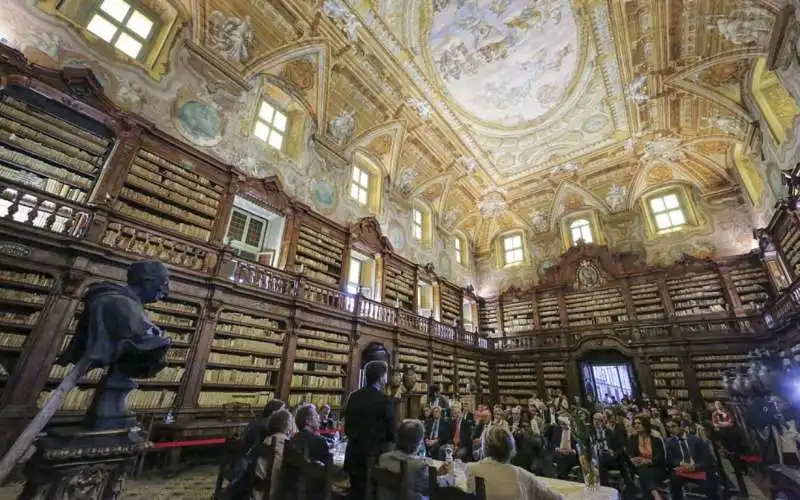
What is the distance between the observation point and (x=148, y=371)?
6.32 feet

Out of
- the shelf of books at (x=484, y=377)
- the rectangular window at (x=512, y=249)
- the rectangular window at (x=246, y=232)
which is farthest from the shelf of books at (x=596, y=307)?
the rectangular window at (x=246, y=232)

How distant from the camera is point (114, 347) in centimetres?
177

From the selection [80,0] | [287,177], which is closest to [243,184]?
[287,177]

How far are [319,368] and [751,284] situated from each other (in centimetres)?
1291

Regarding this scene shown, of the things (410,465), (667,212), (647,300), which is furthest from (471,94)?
Answer: (410,465)

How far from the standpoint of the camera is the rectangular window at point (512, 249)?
15.8 metres

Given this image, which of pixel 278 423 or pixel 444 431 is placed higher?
pixel 278 423

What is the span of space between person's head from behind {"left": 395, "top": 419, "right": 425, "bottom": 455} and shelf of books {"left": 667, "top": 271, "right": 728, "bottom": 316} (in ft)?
41.0

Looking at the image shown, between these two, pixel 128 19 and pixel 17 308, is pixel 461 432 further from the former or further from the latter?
pixel 128 19

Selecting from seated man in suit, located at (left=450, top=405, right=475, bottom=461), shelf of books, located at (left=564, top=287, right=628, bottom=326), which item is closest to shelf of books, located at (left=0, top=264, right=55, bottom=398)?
seated man in suit, located at (left=450, top=405, right=475, bottom=461)

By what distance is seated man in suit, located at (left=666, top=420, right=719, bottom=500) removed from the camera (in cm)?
409

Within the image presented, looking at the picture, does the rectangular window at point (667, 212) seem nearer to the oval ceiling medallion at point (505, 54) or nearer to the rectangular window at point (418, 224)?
the oval ceiling medallion at point (505, 54)

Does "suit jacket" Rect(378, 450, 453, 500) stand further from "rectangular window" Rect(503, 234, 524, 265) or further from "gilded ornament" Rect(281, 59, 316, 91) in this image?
"rectangular window" Rect(503, 234, 524, 265)

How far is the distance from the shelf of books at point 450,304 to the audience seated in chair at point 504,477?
34.9 ft
